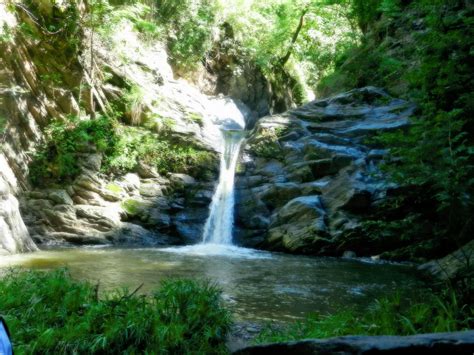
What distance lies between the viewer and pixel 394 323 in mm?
4422

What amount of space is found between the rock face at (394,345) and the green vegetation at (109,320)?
1.82 meters

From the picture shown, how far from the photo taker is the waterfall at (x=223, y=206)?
1466 centimetres

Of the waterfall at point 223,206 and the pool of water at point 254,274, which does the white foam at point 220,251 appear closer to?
the pool of water at point 254,274

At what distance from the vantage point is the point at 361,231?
502 inches

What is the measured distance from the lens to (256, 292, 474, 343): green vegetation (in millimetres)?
4152

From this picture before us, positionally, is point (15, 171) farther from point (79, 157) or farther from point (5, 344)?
point (5, 344)

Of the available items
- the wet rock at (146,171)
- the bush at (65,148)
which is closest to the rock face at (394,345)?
the bush at (65,148)

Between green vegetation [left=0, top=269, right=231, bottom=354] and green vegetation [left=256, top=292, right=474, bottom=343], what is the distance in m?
0.66

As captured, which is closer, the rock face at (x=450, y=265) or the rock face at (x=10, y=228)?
the rock face at (x=450, y=265)

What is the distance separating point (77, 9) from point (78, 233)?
24.5 feet

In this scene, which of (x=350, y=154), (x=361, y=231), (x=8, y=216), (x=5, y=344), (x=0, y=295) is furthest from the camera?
(x=350, y=154)

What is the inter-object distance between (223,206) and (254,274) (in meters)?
6.05

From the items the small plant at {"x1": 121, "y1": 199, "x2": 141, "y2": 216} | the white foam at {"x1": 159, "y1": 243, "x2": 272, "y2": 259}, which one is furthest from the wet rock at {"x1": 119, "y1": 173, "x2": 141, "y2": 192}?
the white foam at {"x1": 159, "y1": 243, "x2": 272, "y2": 259}

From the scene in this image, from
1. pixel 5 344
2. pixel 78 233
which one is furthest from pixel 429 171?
pixel 78 233
